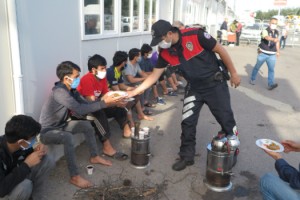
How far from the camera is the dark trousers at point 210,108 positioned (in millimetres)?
3797

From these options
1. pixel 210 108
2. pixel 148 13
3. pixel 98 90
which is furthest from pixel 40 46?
pixel 148 13

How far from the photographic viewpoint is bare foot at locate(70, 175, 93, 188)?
3.54 meters

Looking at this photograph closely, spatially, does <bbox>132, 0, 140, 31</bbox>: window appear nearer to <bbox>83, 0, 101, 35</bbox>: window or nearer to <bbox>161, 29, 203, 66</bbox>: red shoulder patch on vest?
<bbox>83, 0, 101, 35</bbox>: window

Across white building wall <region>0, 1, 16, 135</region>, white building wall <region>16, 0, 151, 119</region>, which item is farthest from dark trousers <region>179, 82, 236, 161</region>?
white building wall <region>0, 1, 16, 135</region>

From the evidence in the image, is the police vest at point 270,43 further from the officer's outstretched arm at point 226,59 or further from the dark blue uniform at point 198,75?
the dark blue uniform at point 198,75

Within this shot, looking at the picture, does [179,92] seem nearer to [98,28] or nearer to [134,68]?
[134,68]

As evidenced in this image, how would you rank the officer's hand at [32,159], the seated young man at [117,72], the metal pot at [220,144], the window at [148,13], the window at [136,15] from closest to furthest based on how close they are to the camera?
1. the officer's hand at [32,159]
2. the metal pot at [220,144]
3. the seated young man at [117,72]
4. the window at [136,15]
5. the window at [148,13]

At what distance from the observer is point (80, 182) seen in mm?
3555

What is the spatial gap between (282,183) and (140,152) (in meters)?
1.89

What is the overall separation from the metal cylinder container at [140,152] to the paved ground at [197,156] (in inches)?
3.6

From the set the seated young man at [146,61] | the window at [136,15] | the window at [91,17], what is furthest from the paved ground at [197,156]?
the window at [136,15]

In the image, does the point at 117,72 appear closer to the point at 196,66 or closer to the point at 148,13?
the point at 196,66

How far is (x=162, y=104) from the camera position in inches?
282

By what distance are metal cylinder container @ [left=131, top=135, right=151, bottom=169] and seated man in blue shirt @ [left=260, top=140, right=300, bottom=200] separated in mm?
1617
